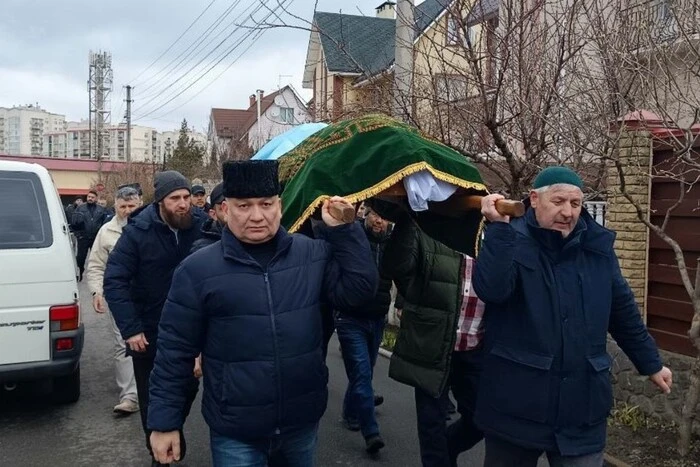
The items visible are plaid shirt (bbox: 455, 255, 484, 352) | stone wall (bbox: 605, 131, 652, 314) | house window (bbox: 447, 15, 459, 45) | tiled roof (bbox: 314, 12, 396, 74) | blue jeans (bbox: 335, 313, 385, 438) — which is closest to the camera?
plaid shirt (bbox: 455, 255, 484, 352)

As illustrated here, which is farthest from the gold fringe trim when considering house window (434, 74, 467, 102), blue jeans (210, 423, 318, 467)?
house window (434, 74, 467, 102)

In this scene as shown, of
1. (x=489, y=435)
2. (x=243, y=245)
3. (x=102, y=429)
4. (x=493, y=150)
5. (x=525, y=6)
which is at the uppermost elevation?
(x=525, y=6)

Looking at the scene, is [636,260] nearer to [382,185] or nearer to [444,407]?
[444,407]

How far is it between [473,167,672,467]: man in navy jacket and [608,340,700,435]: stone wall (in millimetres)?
2615

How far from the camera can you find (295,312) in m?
2.83

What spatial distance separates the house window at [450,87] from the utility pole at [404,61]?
0.30 metres

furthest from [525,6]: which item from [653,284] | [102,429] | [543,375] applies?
[102,429]

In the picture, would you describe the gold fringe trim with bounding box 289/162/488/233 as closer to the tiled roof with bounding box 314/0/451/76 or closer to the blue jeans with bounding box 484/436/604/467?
A: the blue jeans with bounding box 484/436/604/467

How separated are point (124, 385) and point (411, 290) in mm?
3347

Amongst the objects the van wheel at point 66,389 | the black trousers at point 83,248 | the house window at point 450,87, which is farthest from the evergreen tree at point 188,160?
the van wheel at point 66,389

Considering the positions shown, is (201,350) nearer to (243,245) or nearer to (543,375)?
(243,245)

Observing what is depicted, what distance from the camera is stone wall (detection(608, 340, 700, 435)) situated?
5598 millimetres

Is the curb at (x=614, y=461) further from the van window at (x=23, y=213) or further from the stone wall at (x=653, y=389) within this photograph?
the van window at (x=23, y=213)

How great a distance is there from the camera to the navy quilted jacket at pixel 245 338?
109 inches
